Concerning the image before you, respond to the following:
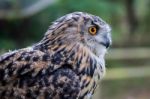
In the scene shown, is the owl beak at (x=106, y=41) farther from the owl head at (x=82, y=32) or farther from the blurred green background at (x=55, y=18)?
the blurred green background at (x=55, y=18)

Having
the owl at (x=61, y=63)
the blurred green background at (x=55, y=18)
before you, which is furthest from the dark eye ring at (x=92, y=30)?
the blurred green background at (x=55, y=18)

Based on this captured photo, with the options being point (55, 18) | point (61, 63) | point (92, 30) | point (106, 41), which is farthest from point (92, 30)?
point (55, 18)

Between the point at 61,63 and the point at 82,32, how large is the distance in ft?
1.03

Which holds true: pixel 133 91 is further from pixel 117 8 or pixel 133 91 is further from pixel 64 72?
pixel 64 72

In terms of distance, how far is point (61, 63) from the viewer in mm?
5238

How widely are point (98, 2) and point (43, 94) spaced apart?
13152mm

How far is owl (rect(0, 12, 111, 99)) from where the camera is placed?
16.5 feet

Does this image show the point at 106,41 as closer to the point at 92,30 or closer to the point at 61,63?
the point at 92,30

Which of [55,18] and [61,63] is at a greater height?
[55,18]

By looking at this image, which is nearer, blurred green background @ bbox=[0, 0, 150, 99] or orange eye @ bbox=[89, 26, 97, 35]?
orange eye @ bbox=[89, 26, 97, 35]

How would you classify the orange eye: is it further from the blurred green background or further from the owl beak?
the blurred green background

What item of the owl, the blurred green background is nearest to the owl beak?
the owl

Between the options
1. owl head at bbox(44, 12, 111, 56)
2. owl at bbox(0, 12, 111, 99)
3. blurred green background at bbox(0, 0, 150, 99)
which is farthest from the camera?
blurred green background at bbox(0, 0, 150, 99)

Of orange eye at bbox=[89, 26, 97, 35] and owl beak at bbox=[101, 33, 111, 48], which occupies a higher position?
orange eye at bbox=[89, 26, 97, 35]
